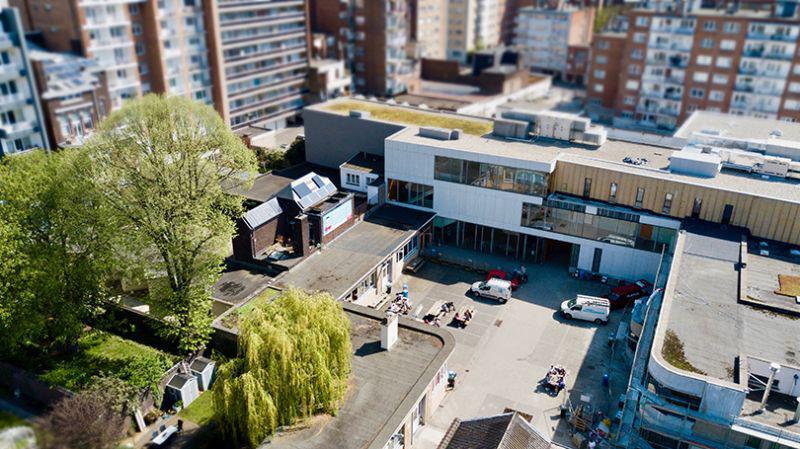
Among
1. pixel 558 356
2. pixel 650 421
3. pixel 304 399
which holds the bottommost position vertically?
pixel 558 356

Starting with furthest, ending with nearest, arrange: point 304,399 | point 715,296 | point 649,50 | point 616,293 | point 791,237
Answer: point 649,50, point 616,293, point 791,237, point 715,296, point 304,399

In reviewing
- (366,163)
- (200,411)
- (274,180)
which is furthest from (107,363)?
(366,163)

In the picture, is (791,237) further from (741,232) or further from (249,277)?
(249,277)

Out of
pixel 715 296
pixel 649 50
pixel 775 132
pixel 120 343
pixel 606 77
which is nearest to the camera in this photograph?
pixel 715 296

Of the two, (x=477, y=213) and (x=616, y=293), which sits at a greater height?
(x=477, y=213)

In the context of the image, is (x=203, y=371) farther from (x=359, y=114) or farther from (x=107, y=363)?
(x=359, y=114)

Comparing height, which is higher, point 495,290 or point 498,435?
point 498,435

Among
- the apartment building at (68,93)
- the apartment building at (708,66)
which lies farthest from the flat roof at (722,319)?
the apartment building at (68,93)

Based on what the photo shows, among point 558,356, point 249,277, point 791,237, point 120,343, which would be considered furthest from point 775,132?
point 120,343
